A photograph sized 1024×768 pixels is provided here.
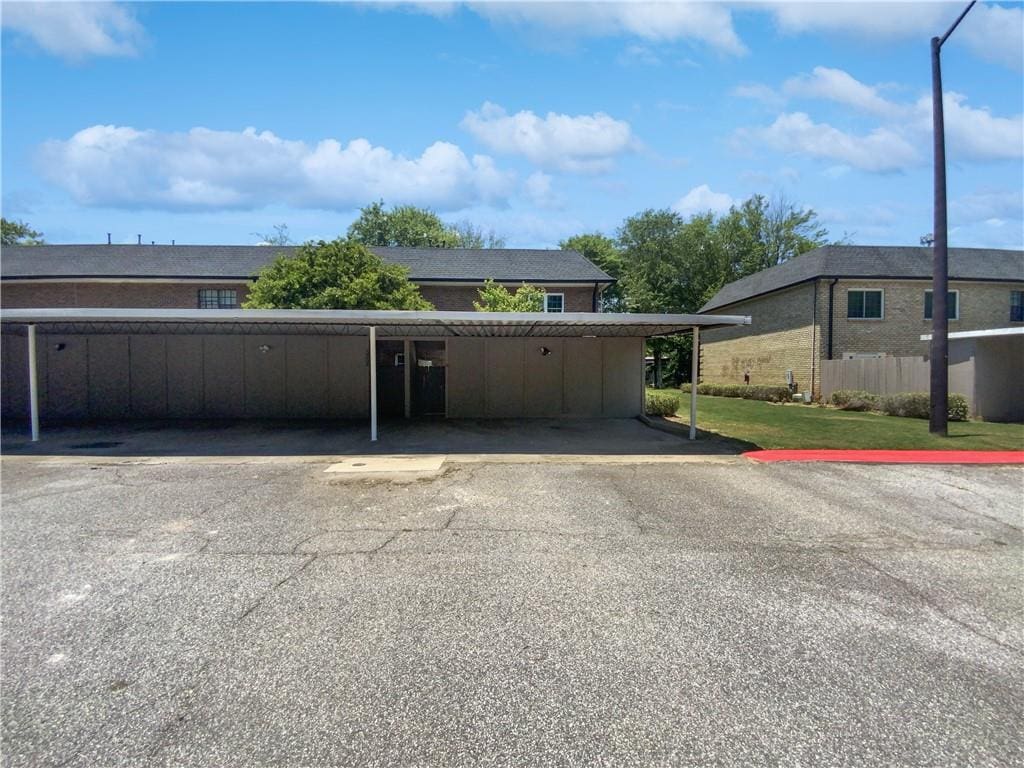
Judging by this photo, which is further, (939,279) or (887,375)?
(887,375)

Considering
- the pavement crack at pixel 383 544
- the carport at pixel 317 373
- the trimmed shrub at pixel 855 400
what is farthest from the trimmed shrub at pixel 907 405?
the pavement crack at pixel 383 544

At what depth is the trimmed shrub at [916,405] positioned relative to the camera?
1592 centimetres

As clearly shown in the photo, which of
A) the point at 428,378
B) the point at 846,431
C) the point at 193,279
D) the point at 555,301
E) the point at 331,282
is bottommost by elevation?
the point at 846,431

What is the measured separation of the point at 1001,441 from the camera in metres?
12.1

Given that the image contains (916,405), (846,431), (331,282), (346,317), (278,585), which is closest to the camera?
(278,585)

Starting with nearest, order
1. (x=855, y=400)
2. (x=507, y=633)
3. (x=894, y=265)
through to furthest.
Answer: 1. (x=507, y=633)
2. (x=855, y=400)
3. (x=894, y=265)

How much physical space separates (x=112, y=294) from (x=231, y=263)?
4.34 metres

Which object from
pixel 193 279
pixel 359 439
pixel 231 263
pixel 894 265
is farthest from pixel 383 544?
pixel 894 265

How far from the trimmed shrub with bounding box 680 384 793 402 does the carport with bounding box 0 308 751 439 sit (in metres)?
11.2

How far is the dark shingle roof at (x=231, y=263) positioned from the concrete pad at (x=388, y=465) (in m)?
13.0

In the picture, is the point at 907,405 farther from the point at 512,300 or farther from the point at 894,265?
the point at 512,300

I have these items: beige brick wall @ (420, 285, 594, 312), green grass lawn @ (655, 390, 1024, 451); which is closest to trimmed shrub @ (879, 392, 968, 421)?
green grass lawn @ (655, 390, 1024, 451)

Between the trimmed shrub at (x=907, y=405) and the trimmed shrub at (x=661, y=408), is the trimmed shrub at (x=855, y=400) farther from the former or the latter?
the trimmed shrub at (x=661, y=408)

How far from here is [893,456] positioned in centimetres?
1032
